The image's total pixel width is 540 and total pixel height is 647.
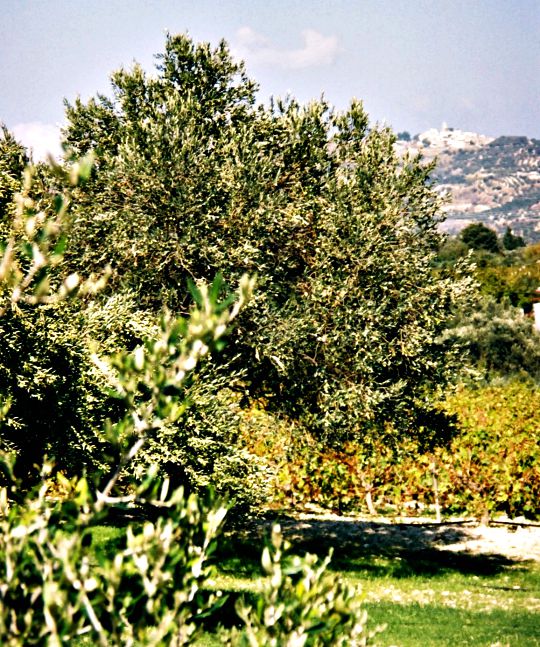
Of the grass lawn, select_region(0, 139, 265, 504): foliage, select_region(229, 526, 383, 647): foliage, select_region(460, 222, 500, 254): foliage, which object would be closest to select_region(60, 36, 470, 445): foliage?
select_region(0, 139, 265, 504): foliage

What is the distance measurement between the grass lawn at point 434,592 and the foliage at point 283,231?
359 cm

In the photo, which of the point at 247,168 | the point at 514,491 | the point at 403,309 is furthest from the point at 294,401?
the point at 514,491

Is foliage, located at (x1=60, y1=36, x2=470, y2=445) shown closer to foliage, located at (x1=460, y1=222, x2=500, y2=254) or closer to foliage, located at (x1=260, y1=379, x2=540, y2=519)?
foliage, located at (x1=260, y1=379, x2=540, y2=519)

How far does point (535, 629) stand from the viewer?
11602 mm

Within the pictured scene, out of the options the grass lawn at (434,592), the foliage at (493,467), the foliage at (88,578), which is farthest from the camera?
the foliage at (493,467)

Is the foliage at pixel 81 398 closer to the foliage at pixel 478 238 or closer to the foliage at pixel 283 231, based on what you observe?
the foliage at pixel 283 231

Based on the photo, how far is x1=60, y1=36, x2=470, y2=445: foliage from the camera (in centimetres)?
1400

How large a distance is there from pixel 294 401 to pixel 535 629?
6673mm

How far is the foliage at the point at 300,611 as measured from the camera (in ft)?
10.9

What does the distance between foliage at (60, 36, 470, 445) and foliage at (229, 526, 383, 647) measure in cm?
980

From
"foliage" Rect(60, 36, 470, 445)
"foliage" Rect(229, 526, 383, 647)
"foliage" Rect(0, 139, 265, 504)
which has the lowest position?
"foliage" Rect(229, 526, 383, 647)

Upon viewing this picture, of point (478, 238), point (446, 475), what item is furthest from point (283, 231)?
point (478, 238)

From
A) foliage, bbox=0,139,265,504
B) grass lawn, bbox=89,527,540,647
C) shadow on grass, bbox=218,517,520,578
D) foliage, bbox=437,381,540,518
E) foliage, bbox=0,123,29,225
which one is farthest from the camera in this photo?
foliage, bbox=437,381,540,518

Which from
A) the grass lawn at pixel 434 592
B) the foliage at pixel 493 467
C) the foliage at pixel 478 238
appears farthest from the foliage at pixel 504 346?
the foliage at pixel 478 238
